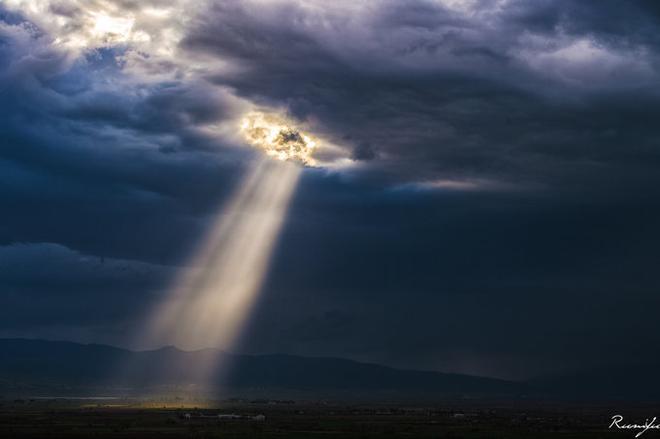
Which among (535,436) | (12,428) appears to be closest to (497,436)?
(535,436)

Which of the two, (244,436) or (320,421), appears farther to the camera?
(320,421)

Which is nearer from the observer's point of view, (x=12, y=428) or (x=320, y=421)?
(x=12, y=428)

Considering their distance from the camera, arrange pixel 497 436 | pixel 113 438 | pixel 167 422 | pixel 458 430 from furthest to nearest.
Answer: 1. pixel 167 422
2. pixel 458 430
3. pixel 497 436
4. pixel 113 438

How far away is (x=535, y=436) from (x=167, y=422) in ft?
208

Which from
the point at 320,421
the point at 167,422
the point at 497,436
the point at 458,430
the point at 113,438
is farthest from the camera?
the point at 320,421

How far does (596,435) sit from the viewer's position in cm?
13062

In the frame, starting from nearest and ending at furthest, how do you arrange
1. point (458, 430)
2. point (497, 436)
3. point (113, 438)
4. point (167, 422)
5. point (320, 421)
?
point (113, 438) < point (497, 436) < point (458, 430) < point (167, 422) < point (320, 421)

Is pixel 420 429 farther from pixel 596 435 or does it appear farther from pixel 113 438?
pixel 113 438

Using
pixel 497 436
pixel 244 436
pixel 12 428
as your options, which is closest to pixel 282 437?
pixel 244 436

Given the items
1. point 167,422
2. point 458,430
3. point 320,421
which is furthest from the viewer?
point 320,421

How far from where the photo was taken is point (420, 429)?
456 ft

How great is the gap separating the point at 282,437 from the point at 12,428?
143 feet

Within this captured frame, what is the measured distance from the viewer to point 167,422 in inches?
5974

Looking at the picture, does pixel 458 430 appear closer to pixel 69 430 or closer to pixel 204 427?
pixel 204 427
